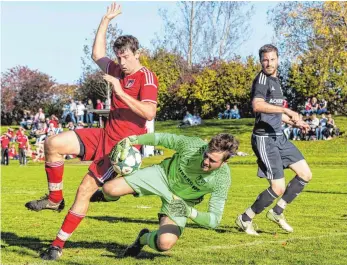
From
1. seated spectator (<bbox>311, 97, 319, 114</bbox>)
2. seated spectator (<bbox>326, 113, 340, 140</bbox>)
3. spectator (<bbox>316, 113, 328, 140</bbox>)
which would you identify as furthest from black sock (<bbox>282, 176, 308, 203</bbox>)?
seated spectator (<bbox>311, 97, 319, 114</bbox>)

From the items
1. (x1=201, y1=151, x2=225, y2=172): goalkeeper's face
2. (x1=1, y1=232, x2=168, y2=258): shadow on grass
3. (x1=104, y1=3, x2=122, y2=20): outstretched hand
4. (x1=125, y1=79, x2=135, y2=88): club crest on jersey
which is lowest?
(x1=1, y1=232, x2=168, y2=258): shadow on grass

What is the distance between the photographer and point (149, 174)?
26.6 ft

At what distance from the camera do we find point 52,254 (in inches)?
322

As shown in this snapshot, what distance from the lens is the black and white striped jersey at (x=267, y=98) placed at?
10.4 metres

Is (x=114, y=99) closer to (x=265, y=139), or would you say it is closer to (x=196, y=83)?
(x=265, y=139)

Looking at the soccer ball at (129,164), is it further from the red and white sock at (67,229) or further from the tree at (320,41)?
the tree at (320,41)

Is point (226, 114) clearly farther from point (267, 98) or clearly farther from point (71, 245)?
point (71, 245)

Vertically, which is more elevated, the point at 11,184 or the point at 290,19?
the point at 290,19

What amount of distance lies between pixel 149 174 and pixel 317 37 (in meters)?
40.7

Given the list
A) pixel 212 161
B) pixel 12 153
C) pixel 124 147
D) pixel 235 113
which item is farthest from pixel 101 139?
pixel 235 113

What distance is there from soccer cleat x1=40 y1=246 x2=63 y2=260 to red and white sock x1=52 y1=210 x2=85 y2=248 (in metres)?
0.06

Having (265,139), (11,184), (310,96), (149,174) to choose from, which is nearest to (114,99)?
(149,174)

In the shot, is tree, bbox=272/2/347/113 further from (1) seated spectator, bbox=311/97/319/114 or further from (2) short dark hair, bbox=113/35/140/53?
(2) short dark hair, bbox=113/35/140/53

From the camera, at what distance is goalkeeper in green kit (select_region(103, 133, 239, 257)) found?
25.6 ft
